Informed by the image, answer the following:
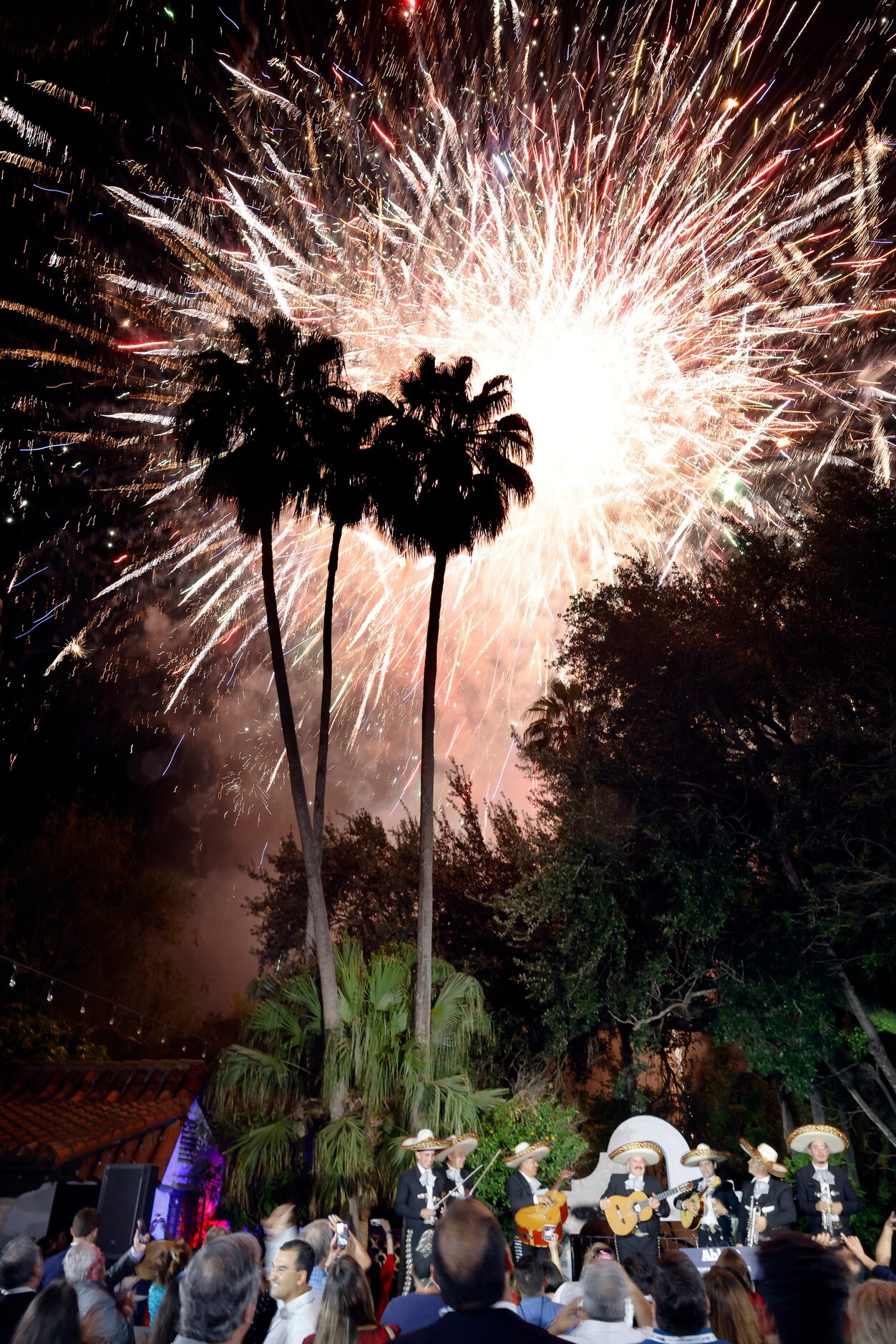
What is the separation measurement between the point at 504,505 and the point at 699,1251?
1176 centimetres

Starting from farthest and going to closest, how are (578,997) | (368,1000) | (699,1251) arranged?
(578,997) < (368,1000) < (699,1251)

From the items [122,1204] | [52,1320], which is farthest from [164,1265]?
[122,1204]

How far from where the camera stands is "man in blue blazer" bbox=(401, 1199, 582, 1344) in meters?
2.12

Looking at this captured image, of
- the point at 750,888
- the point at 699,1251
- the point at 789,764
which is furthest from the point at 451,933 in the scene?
the point at 699,1251

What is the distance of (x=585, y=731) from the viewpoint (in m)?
17.3

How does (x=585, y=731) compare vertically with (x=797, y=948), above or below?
above

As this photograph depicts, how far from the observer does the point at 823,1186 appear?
8.91 meters

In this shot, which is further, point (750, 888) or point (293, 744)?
point (750, 888)

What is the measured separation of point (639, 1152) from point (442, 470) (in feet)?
37.0

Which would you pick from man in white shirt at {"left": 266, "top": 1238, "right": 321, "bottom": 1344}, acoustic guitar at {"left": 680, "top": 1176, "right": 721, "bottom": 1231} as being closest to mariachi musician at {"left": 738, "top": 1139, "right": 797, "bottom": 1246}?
acoustic guitar at {"left": 680, "top": 1176, "right": 721, "bottom": 1231}

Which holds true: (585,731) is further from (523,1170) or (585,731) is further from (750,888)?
(523,1170)

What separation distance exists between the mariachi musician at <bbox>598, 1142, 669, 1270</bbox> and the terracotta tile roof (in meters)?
6.33

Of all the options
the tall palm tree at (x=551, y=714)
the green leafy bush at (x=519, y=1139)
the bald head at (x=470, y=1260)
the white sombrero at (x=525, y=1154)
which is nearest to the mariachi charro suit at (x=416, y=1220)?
the white sombrero at (x=525, y=1154)

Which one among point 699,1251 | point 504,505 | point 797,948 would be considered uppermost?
point 504,505
